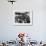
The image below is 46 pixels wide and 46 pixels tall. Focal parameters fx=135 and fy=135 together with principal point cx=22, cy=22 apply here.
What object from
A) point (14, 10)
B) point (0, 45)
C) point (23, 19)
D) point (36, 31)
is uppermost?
point (14, 10)

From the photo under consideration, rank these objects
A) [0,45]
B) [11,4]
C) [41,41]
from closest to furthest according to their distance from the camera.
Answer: [0,45] < [41,41] < [11,4]

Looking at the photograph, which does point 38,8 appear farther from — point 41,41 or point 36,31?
point 41,41

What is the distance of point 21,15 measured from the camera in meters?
4.49

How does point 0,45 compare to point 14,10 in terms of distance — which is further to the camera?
point 14,10

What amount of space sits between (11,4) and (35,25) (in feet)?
3.47

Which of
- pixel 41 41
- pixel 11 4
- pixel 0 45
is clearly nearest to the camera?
pixel 0 45

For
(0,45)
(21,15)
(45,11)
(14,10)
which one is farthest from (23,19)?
(0,45)

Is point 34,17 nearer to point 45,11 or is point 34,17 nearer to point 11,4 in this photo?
point 45,11

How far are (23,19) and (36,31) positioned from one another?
1.91ft

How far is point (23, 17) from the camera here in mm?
4484

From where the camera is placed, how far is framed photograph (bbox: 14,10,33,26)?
4.44 m

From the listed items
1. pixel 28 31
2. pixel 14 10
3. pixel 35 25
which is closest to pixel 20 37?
pixel 28 31

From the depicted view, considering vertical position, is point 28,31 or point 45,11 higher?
point 45,11

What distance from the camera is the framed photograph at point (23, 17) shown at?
14.6ft
